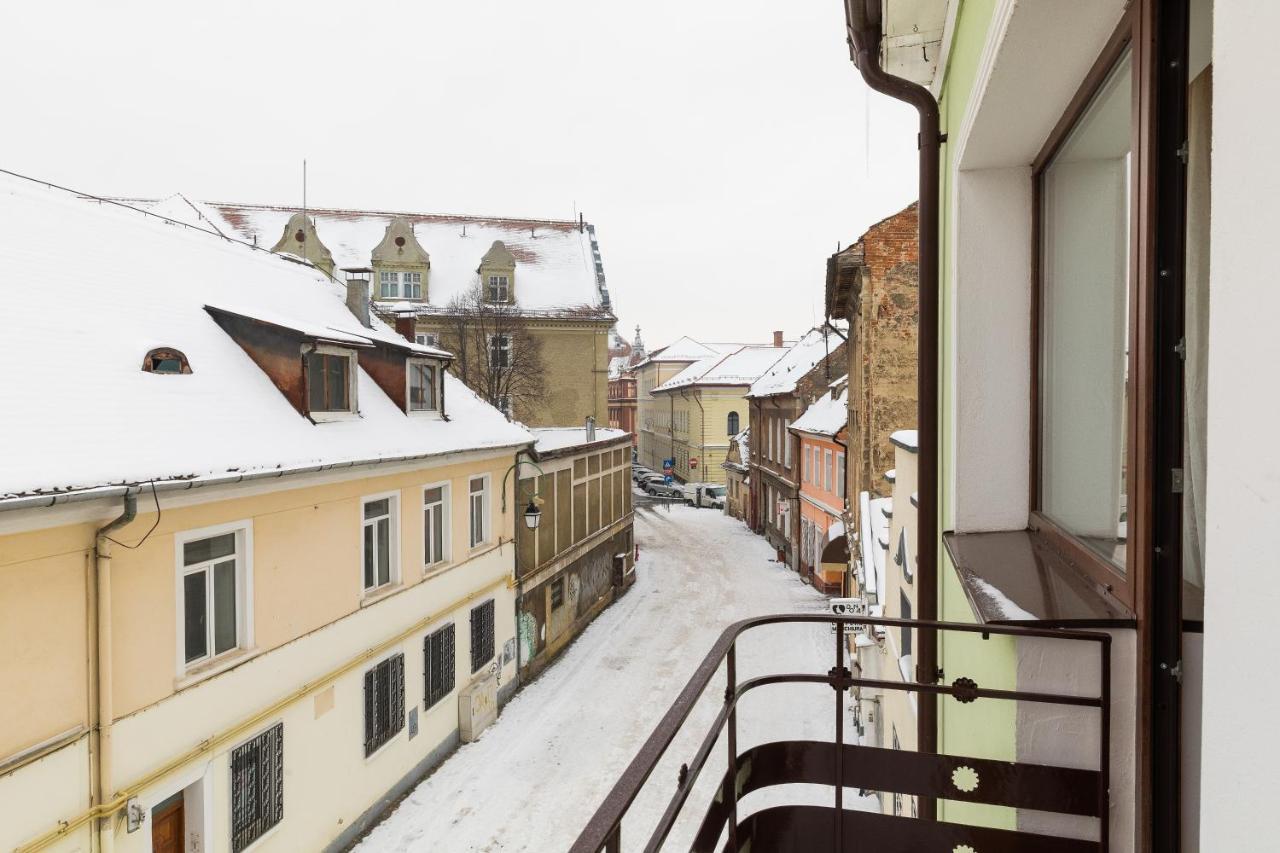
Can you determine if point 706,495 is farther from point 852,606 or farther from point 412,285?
point 852,606

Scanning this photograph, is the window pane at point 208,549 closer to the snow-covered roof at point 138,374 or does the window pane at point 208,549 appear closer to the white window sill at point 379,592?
the snow-covered roof at point 138,374

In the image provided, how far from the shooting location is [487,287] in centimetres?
3256

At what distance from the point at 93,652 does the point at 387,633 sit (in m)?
5.11

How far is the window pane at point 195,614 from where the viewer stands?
831 centimetres

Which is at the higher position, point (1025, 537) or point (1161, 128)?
point (1161, 128)

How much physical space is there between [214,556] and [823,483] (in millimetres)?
20196

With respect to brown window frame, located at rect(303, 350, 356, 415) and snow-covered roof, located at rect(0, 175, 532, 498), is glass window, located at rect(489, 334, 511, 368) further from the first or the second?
brown window frame, located at rect(303, 350, 356, 415)

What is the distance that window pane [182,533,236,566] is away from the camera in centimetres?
833

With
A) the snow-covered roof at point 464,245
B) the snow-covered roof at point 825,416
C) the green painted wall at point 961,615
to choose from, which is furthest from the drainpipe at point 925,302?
the snow-covered roof at point 464,245

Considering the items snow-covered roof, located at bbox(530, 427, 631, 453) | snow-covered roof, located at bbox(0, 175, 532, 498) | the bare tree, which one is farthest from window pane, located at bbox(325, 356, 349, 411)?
the bare tree

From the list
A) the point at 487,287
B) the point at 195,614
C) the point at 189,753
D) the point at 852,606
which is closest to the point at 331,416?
the point at 195,614

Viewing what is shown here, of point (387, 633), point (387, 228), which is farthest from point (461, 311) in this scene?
point (387, 633)

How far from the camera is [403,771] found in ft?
40.5

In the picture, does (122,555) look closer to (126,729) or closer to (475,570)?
(126,729)
